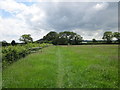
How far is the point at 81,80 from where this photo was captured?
13.4ft

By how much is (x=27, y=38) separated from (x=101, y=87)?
48949mm

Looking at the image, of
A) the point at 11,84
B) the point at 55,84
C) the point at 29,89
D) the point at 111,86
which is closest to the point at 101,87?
the point at 111,86

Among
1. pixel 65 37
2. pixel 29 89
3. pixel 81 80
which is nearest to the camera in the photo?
pixel 29 89

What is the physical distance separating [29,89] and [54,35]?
5448 centimetres

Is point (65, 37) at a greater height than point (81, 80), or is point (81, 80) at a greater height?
point (65, 37)

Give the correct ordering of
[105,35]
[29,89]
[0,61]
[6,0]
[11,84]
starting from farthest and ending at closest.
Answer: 1. [105,35]
2. [6,0]
3. [0,61]
4. [11,84]
5. [29,89]

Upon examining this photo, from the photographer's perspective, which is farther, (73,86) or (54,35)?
(54,35)

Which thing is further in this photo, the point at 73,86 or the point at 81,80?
the point at 81,80

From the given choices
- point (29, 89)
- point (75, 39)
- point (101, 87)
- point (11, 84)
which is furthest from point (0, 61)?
point (75, 39)

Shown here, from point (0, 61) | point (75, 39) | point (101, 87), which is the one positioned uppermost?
point (75, 39)

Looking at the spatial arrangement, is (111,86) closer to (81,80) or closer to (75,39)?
(81,80)

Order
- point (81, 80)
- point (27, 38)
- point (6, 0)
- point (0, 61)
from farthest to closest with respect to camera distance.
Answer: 1. point (27, 38)
2. point (6, 0)
3. point (0, 61)
4. point (81, 80)

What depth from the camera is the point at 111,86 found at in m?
3.60

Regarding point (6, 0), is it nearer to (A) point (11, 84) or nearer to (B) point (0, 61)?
(B) point (0, 61)
